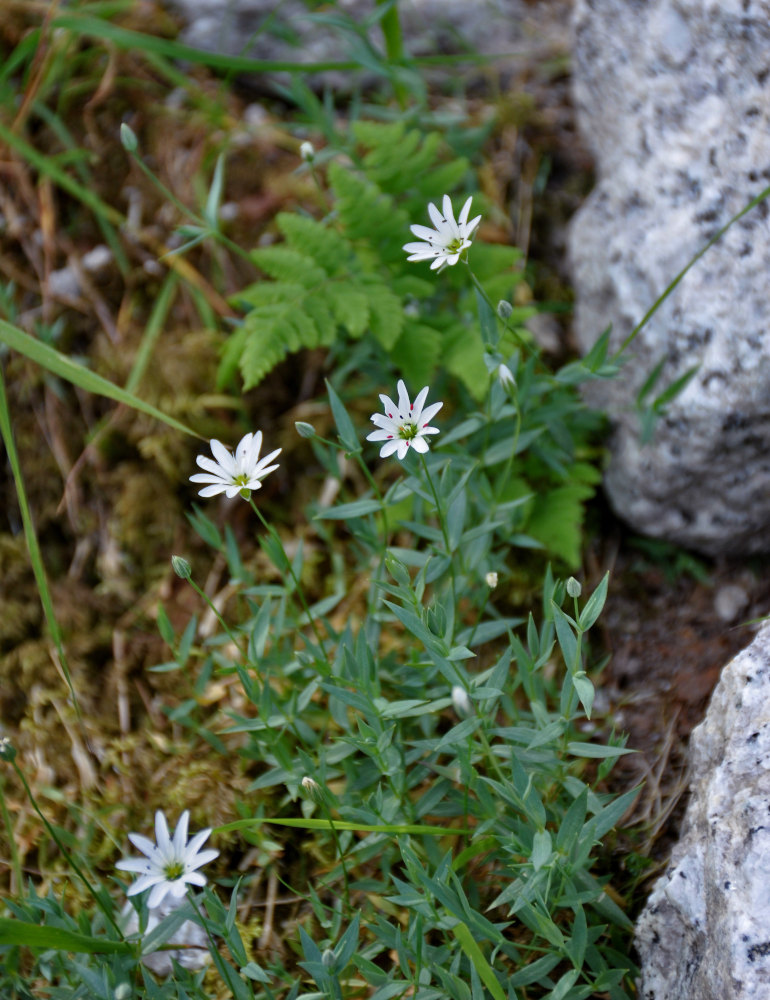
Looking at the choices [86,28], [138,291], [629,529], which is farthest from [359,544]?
[86,28]

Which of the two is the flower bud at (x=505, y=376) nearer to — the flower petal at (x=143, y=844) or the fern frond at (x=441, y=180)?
the fern frond at (x=441, y=180)

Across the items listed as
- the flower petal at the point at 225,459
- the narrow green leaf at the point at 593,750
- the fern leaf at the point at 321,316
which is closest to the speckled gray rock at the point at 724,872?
the narrow green leaf at the point at 593,750

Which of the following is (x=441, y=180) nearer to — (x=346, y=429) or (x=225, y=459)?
(x=346, y=429)

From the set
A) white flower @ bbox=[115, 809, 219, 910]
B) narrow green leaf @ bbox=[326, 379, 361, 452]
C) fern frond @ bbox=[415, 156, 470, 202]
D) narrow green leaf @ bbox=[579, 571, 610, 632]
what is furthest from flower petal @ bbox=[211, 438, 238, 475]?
fern frond @ bbox=[415, 156, 470, 202]

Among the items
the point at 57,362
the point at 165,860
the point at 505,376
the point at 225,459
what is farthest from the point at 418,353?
the point at 165,860

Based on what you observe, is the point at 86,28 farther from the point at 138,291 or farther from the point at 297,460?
the point at 297,460

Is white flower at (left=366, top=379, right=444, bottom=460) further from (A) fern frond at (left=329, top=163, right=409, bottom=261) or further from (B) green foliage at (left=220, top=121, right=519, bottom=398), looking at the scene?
(A) fern frond at (left=329, top=163, right=409, bottom=261)
